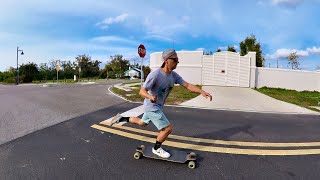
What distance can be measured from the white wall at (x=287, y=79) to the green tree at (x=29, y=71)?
144 ft

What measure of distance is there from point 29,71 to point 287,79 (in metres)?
47.5

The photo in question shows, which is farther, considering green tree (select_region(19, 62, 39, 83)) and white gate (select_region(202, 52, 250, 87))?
green tree (select_region(19, 62, 39, 83))

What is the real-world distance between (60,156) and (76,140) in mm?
891

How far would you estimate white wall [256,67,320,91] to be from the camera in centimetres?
2197

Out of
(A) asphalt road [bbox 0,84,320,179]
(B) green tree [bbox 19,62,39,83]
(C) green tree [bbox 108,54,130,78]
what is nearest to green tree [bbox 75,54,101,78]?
(C) green tree [bbox 108,54,130,78]

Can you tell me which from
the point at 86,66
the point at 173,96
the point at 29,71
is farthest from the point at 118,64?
the point at 173,96

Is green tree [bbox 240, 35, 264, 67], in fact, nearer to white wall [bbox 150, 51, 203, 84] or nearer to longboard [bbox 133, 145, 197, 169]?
white wall [bbox 150, 51, 203, 84]

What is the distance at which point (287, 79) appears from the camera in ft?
72.0

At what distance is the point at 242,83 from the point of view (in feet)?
72.6

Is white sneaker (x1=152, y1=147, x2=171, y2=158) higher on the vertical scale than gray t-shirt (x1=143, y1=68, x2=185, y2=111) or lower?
lower

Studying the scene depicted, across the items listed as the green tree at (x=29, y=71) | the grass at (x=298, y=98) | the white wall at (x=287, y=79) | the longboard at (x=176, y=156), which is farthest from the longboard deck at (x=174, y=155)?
the green tree at (x=29, y=71)

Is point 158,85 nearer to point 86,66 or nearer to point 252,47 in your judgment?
point 252,47

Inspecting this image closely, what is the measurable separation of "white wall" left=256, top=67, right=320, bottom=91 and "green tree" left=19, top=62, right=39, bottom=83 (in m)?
43.8

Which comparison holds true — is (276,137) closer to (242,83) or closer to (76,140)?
(76,140)
